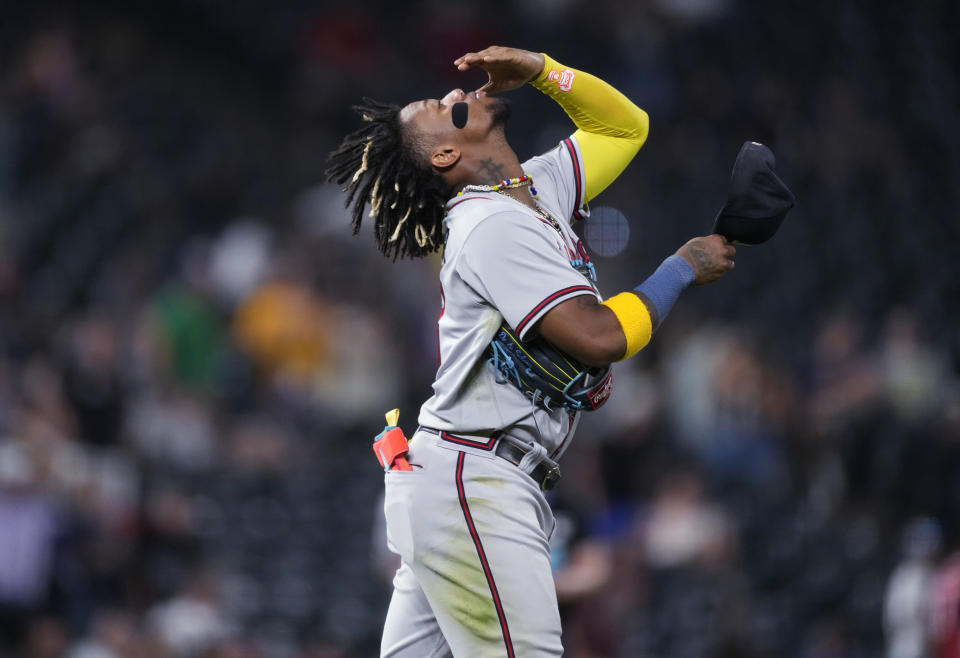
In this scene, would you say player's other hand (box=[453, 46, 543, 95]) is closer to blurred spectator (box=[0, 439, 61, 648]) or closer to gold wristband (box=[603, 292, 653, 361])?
gold wristband (box=[603, 292, 653, 361])

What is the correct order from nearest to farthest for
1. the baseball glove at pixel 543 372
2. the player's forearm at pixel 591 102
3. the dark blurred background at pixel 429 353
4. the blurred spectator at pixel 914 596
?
the baseball glove at pixel 543 372 < the player's forearm at pixel 591 102 < the blurred spectator at pixel 914 596 < the dark blurred background at pixel 429 353

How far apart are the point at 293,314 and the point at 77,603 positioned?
10.5ft

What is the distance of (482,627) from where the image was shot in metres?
3.25

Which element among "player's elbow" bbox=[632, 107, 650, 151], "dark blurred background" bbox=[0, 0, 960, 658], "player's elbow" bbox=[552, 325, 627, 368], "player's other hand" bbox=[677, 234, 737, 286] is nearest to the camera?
"player's elbow" bbox=[552, 325, 627, 368]

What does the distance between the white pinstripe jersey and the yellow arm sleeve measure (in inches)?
13.3

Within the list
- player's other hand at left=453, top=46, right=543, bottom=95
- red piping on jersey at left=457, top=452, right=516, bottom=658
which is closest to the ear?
player's other hand at left=453, top=46, right=543, bottom=95

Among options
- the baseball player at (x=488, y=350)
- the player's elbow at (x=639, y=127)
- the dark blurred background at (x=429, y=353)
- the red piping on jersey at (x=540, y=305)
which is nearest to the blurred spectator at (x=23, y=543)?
the dark blurred background at (x=429, y=353)

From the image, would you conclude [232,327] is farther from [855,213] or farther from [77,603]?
[855,213]

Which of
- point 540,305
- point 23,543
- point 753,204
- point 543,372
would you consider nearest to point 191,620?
point 23,543

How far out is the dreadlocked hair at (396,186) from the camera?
139 inches

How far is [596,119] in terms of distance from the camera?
3.82 metres

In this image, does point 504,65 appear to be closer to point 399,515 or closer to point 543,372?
point 543,372

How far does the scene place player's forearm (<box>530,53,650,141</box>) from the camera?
3697mm

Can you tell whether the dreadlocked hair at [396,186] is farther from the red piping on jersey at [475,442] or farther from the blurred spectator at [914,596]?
the blurred spectator at [914,596]
